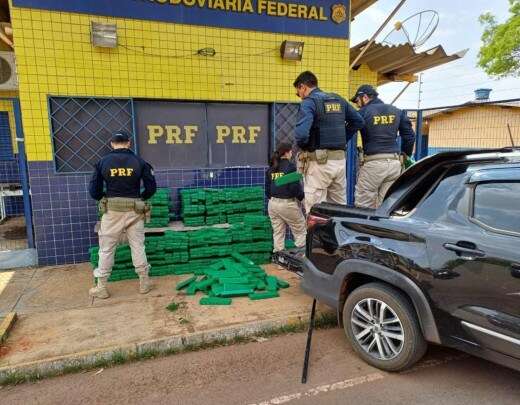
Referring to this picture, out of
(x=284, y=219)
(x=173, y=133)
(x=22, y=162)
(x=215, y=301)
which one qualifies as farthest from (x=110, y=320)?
(x=173, y=133)

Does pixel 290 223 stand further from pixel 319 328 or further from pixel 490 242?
pixel 490 242

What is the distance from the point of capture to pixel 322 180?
4.84 m

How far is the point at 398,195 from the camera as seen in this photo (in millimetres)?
3199

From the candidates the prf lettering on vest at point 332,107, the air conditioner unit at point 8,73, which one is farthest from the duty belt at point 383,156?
the air conditioner unit at point 8,73

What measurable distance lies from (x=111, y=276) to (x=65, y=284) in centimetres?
58

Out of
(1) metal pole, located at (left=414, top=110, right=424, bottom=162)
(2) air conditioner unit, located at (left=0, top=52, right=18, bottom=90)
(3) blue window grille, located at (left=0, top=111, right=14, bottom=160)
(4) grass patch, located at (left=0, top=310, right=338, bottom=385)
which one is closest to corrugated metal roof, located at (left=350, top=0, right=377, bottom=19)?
(1) metal pole, located at (left=414, top=110, right=424, bottom=162)

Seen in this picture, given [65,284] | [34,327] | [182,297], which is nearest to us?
[34,327]

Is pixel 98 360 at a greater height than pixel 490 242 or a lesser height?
lesser

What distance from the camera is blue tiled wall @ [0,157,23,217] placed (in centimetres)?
843

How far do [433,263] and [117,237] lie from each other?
11.4ft

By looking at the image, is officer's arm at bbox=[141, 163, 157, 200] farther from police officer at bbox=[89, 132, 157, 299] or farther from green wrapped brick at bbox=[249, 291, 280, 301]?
green wrapped brick at bbox=[249, 291, 280, 301]

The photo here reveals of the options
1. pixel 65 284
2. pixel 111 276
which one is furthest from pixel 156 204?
pixel 65 284

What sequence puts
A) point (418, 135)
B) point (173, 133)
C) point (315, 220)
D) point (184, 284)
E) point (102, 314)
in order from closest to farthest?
point (315, 220), point (102, 314), point (184, 284), point (173, 133), point (418, 135)

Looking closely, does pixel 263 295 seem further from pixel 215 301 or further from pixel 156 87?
pixel 156 87
